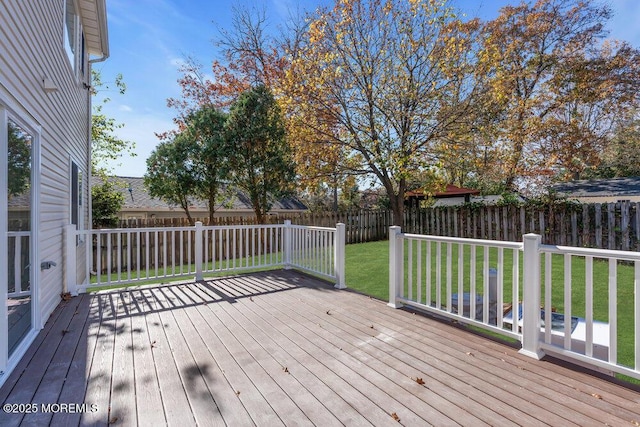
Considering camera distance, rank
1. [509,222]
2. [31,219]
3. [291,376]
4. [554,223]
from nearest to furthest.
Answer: [291,376] < [31,219] < [554,223] < [509,222]

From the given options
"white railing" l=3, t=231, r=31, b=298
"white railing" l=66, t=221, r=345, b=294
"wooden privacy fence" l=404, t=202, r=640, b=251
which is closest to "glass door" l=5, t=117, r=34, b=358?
"white railing" l=3, t=231, r=31, b=298

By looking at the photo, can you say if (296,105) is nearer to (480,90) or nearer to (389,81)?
(389,81)

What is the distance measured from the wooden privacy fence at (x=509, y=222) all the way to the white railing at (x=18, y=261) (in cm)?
579

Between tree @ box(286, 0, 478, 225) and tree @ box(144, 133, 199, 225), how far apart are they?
3469 mm

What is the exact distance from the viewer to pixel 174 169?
10.2 m

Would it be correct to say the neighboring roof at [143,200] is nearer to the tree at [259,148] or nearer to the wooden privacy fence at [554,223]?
the tree at [259,148]

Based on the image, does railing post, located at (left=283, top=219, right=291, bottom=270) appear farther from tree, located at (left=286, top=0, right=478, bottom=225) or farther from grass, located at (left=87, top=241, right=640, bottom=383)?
tree, located at (left=286, top=0, right=478, bottom=225)

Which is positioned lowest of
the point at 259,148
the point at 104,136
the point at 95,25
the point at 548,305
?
the point at 548,305

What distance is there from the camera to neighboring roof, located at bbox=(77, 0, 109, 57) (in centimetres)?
564

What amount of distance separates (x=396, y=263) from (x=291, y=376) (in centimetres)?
193

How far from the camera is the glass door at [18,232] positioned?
246 centimetres

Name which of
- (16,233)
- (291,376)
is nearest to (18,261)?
(16,233)

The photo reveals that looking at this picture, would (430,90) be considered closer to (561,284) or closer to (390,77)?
(390,77)

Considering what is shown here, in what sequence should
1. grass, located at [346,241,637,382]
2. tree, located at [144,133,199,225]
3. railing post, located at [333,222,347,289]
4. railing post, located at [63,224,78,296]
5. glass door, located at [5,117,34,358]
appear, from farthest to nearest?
tree, located at [144,133,199,225]
railing post, located at [333,222,347,289]
railing post, located at [63,224,78,296]
grass, located at [346,241,637,382]
glass door, located at [5,117,34,358]
